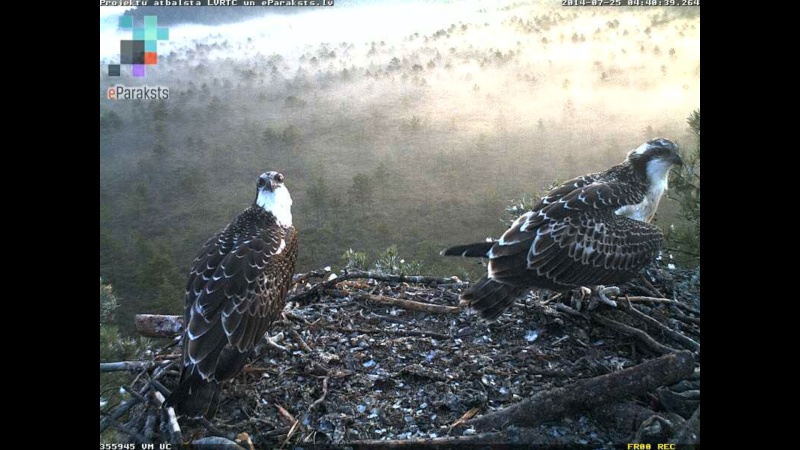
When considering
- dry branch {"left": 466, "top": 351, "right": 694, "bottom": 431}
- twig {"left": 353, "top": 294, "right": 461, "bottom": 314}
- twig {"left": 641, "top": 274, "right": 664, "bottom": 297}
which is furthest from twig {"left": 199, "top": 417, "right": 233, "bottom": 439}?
twig {"left": 641, "top": 274, "right": 664, "bottom": 297}

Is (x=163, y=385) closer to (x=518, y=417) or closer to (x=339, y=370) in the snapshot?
(x=339, y=370)

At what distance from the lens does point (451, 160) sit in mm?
5207

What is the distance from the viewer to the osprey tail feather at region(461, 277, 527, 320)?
468cm

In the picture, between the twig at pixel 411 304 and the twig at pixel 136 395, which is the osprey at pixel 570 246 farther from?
the twig at pixel 136 395

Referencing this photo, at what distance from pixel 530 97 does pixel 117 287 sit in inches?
143

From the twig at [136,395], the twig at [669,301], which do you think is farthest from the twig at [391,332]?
the twig at [669,301]

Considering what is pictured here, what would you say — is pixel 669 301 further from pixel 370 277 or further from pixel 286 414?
pixel 286 414

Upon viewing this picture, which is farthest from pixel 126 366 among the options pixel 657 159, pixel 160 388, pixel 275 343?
pixel 657 159

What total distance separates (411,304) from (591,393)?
4.99ft

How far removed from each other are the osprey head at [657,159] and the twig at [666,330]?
104 centimetres

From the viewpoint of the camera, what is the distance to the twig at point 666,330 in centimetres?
481

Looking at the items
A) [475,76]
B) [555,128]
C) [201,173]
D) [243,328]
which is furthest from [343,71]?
[243,328]

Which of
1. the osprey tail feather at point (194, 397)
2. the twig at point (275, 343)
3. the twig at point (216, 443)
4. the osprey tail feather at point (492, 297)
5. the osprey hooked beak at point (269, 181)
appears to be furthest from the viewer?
the osprey hooked beak at point (269, 181)

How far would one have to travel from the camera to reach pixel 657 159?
507cm
